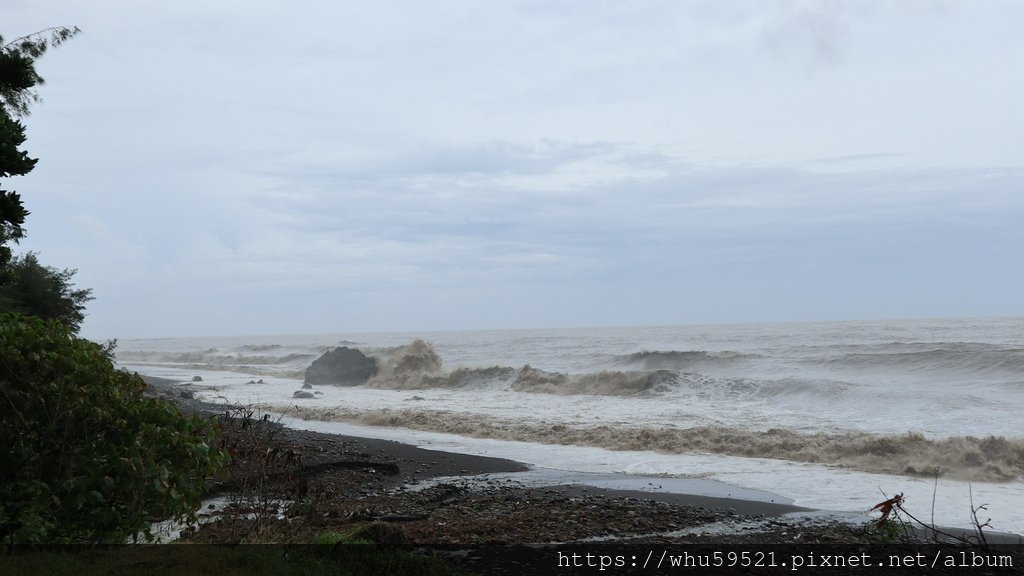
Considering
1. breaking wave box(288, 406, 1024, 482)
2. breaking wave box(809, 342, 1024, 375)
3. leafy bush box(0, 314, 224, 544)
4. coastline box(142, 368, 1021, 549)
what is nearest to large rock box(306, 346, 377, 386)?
breaking wave box(288, 406, 1024, 482)

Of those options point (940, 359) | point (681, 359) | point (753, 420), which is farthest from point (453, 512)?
point (681, 359)

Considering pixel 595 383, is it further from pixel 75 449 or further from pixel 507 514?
pixel 75 449

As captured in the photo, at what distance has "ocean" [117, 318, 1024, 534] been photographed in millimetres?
13250

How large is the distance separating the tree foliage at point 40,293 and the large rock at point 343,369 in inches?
819

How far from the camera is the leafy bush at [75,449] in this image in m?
5.62

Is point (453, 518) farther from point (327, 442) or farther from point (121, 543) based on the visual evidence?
point (327, 442)

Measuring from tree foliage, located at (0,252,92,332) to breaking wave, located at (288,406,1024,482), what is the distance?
8.75m

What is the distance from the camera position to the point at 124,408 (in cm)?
593

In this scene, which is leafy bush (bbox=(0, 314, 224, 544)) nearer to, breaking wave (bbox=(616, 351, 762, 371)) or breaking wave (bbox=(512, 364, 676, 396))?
breaking wave (bbox=(512, 364, 676, 396))

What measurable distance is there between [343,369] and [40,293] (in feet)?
79.5

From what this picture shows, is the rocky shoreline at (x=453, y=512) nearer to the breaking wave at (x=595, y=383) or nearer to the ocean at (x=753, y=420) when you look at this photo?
the ocean at (x=753, y=420)

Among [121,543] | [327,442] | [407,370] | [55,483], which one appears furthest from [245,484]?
[407,370]

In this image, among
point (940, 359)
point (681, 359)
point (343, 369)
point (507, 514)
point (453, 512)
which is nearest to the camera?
point (507, 514)

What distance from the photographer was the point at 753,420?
21.6m
